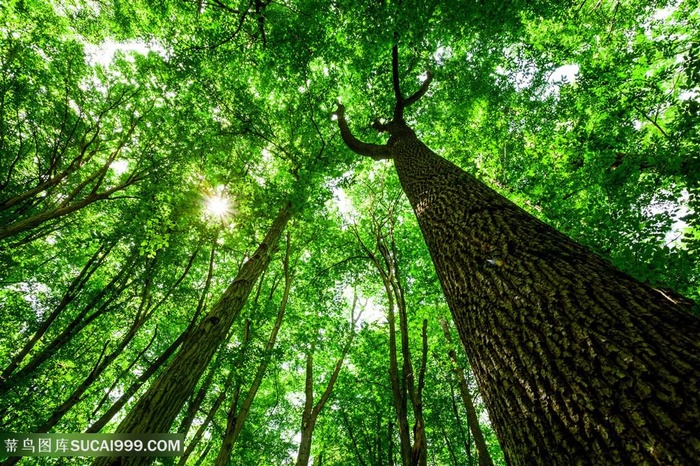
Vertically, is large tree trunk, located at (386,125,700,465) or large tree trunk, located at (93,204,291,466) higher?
large tree trunk, located at (93,204,291,466)

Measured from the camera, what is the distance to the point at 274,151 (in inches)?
380

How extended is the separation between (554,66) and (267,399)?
19533 mm

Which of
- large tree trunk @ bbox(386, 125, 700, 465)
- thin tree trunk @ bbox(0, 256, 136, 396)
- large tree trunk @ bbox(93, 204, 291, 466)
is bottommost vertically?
large tree trunk @ bbox(386, 125, 700, 465)

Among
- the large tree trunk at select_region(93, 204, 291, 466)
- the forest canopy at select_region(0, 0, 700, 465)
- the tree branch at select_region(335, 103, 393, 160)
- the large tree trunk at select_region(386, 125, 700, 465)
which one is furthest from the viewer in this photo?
the forest canopy at select_region(0, 0, 700, 465)

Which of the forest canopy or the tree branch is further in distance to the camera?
the forest canopy

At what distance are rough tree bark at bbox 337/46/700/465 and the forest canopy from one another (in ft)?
12.2

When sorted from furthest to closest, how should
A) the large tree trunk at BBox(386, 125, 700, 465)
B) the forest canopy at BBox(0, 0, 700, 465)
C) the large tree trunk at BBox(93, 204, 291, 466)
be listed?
the forest canopy at BBox(0, 0, 700, 465) → the large tree trunk at BBox(93, 204, 291, 466) → the large tree trunk at BBox(386, 125, 700, 465)

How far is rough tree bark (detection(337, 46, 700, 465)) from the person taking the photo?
98cm

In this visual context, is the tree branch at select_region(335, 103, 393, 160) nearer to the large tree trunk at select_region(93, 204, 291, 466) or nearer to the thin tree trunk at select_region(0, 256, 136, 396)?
the large tree trunk at select_region(93, 204, 291, 466)

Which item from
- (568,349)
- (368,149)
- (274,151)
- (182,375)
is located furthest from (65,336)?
(568,349)

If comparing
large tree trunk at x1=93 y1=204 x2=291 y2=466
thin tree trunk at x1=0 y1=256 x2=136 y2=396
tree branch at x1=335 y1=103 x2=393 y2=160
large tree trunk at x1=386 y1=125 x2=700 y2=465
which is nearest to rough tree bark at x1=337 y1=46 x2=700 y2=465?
large tree trunk at x1=386 y1=125 x2=700 y2=465

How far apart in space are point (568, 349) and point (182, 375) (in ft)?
17.0

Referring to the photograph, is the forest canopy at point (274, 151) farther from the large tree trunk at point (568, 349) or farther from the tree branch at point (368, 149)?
the large tree trunk at point (568, 349)

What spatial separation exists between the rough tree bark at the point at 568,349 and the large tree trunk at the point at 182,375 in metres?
4.43
